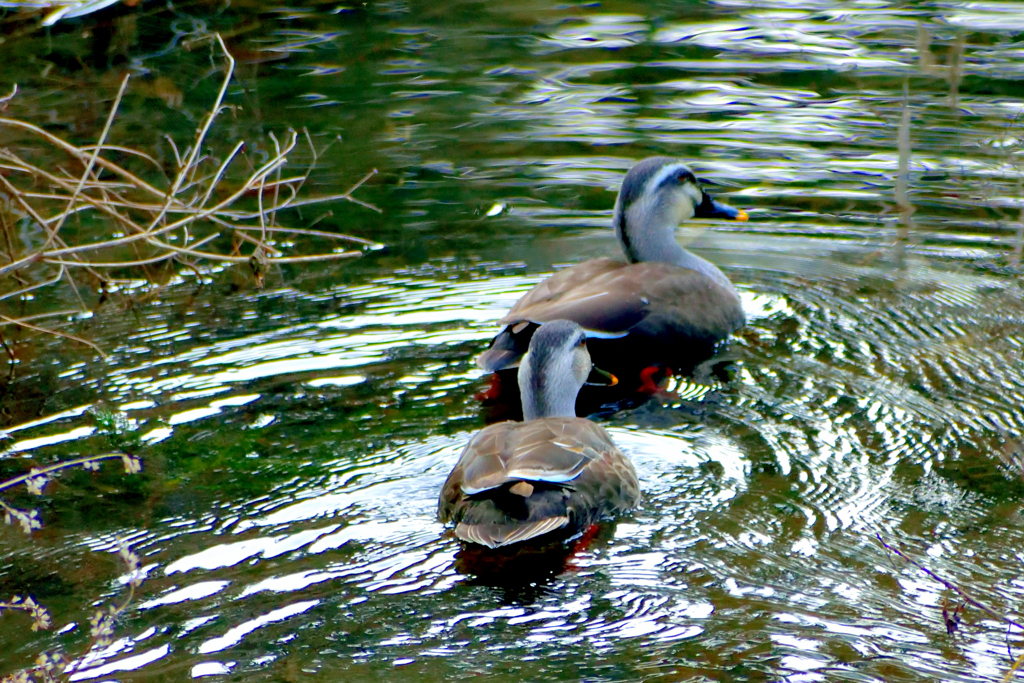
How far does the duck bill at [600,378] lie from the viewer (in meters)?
6.63

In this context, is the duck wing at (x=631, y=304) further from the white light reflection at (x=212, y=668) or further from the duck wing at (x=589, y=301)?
the white light reflection at (x=212, y=668)

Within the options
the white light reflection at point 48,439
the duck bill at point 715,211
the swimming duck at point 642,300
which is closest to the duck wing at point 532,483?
the swimming duck at point 642,300

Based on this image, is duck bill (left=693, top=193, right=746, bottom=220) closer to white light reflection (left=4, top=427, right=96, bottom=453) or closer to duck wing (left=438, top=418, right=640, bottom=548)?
duck wing (left=438, top=418, right=640, bottom=548)

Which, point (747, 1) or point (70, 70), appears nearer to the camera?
point (70, 70)

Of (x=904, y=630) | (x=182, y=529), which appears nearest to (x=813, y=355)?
(x=904, y=630)

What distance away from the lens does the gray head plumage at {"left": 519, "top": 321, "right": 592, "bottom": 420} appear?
6023 millimetres

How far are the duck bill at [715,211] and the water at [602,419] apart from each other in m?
0.33

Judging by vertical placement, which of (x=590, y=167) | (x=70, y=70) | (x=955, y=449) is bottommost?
(x=955, y=449)

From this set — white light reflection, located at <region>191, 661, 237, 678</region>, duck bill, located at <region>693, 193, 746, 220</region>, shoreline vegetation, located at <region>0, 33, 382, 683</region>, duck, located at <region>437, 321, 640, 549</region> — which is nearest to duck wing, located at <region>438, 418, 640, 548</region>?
duck, located at <region>437, 321, 640, 549</region>

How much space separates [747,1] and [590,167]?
5330 mm

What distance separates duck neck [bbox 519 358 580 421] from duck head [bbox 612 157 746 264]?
1.99 meters

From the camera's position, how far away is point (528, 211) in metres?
9.16

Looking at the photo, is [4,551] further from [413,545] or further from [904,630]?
[904,630]

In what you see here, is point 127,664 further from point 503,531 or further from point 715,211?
point 715,211
